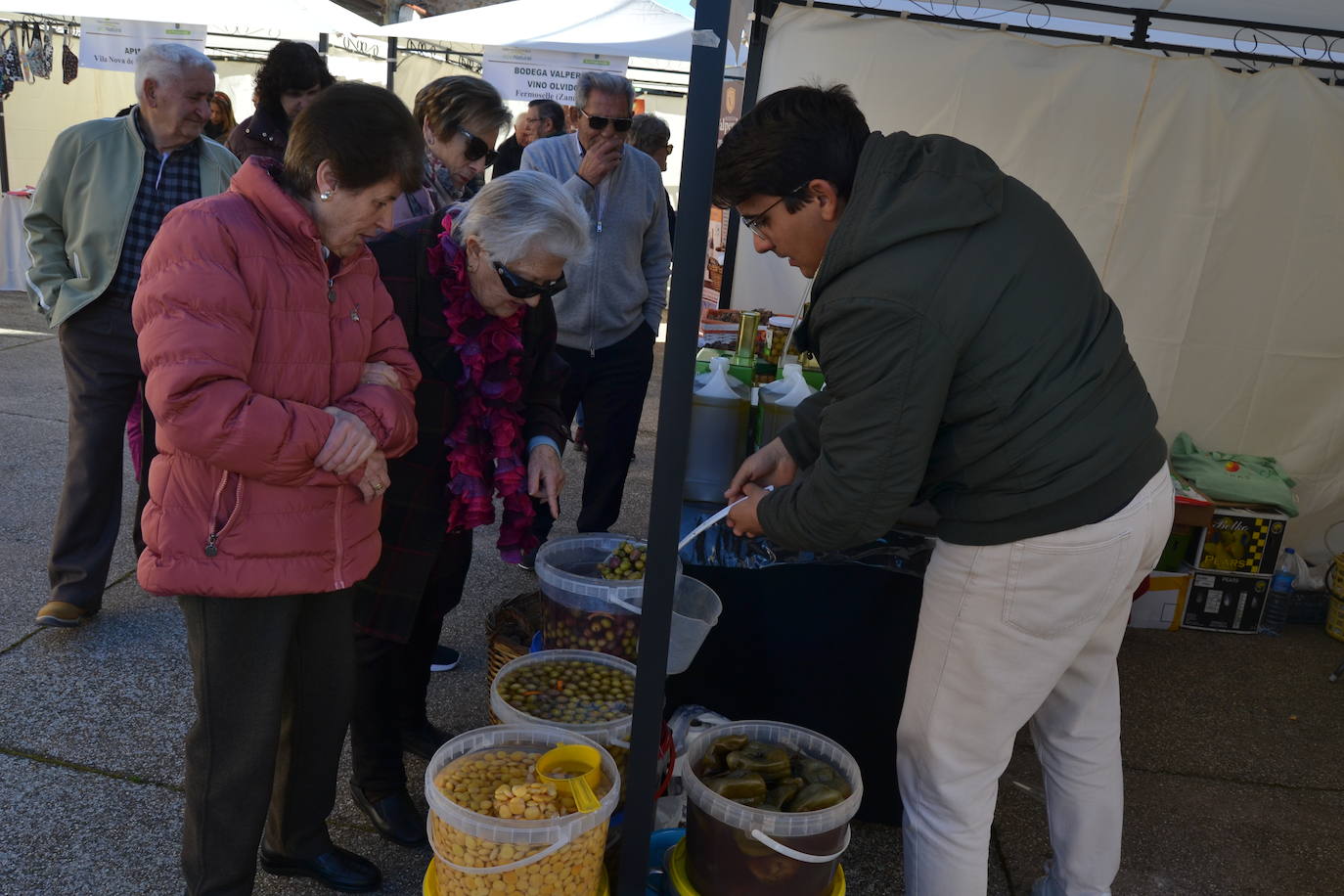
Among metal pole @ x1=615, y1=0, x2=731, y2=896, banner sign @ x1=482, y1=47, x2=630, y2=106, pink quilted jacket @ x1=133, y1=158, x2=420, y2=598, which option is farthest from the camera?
banner sign @ x1=482, y1=47, x2=630, y2=106

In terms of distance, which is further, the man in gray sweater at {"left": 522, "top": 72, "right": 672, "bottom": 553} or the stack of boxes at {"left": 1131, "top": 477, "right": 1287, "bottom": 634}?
the stack of boxes at {"left": 1131, "top": 477, "right": 1287, "bottom": 634}

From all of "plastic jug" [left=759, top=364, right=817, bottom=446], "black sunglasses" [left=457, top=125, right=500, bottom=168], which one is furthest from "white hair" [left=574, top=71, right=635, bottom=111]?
"plastic jug" [left=759, top=364, right=817, bottom=446]

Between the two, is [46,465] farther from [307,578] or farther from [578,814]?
[578,814]

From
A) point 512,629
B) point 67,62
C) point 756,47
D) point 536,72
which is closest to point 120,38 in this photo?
point 536,72

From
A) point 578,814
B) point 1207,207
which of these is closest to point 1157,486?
point 578,814

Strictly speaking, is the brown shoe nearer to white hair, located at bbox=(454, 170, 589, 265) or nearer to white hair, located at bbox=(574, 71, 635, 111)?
white hair, located at bbox=(454, 170, 589, 265)

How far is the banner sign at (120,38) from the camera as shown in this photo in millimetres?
7051

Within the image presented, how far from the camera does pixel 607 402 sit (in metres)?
4.07

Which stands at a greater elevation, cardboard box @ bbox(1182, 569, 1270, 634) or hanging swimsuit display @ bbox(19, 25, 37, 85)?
hanging swimsuit display @ bbox(19, 25, 37, 85)

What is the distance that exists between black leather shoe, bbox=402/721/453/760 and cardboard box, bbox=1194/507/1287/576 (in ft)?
11.3

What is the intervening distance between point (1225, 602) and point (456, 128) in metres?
3.89

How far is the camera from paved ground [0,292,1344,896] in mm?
2561

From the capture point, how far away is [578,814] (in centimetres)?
178

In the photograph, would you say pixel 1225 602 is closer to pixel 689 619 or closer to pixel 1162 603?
pixel 1162 603
